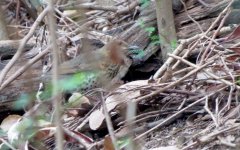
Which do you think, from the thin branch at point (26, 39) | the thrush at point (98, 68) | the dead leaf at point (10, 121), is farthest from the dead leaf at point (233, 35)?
the thin branch at point (26, 39)

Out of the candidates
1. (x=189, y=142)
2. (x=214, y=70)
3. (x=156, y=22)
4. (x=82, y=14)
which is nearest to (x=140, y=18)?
(x=156, y=22)

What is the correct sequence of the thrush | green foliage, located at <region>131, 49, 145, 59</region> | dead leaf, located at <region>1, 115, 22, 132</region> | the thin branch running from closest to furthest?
the thrush → the thin branch → dead leaf, located at <region>1, 115, 22, 132</region> → green foliage, located at <region>131, 49, 145, 59</region>

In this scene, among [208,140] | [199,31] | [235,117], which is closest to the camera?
[208,140]

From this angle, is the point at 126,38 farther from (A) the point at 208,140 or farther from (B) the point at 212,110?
(A) the point at 208,140

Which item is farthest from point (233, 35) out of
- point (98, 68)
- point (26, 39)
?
point (98, 68)

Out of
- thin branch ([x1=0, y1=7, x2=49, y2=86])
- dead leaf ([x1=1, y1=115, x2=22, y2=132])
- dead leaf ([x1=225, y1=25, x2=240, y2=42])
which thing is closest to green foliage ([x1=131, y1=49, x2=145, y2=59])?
dead leaf ([x1=225, y1=25, x2=240, y2=42])

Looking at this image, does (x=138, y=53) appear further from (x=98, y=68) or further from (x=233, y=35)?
(x=98, y=68)

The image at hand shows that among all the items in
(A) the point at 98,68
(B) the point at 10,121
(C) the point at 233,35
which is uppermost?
(A) the point at 98,68

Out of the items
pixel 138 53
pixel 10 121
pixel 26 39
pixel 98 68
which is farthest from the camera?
pixel 138 53

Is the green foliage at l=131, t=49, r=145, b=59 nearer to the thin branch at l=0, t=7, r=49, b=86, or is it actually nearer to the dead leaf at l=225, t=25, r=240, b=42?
the dead leaf at l=225, t=25, r=240, b=42
